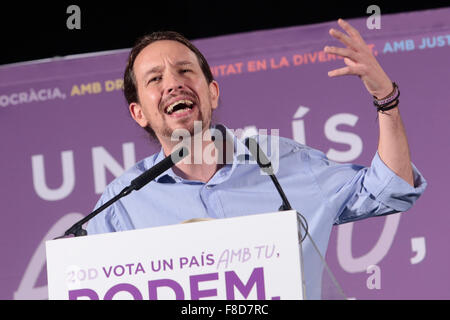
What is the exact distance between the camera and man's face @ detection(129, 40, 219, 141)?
7.29ft

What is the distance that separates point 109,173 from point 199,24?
2.59ft

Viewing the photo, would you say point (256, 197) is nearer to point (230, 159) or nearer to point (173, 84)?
point (230, 159)

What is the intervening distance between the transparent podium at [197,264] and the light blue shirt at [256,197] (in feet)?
2.65

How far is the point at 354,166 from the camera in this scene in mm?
2299

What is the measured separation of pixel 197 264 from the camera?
1354 mm

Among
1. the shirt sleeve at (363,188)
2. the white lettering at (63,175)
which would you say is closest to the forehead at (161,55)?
the shirt sleeve at (363,188)

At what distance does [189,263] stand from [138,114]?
1.14m

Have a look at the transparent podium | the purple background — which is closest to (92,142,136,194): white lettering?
the purple background

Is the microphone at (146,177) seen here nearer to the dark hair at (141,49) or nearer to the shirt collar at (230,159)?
the shirt collar at (230,159)

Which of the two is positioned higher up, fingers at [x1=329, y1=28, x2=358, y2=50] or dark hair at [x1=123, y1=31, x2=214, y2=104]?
dark hair at [x1=123, y1=31, x2=214, y2=104]

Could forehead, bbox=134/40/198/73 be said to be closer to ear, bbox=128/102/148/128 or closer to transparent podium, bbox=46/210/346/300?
ear, bbox=128/102/148/128

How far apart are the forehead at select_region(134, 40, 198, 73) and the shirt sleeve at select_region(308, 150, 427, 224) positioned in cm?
50
